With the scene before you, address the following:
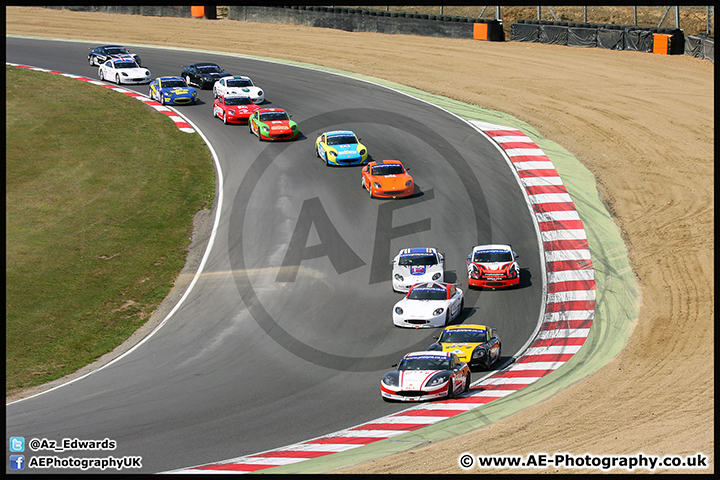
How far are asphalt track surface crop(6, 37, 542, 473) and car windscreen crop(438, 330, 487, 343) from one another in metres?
1.45

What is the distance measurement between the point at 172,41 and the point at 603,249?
3976 centimetres

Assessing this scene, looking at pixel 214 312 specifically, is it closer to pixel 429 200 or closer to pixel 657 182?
pixel 429 200

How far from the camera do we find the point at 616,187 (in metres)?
34.3

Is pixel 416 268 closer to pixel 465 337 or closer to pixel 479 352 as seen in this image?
pixel 465 337

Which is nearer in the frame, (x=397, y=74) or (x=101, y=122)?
(x=101, y=122)

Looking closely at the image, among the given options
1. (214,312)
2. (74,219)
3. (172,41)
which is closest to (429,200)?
(214,312)

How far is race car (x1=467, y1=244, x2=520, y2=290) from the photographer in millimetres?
27156

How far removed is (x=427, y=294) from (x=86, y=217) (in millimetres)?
14654

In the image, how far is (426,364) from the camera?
65.9 feet

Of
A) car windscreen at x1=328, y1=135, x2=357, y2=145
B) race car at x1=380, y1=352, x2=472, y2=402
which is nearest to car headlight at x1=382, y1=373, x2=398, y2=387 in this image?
race car at x1=380, y1=352, x2=472, y2=402

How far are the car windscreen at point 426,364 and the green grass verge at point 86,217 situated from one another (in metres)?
9.44

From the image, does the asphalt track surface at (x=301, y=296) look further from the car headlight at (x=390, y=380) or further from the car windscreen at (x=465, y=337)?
the car windscreen at (x=465, y=337)

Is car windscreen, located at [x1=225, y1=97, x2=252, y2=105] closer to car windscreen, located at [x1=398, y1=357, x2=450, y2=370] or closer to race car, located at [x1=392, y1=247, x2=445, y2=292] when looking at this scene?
race car, located at [x1=392, y1=247, x2=445, y2=292]

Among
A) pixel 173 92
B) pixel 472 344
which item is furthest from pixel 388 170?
pixel 173 92
